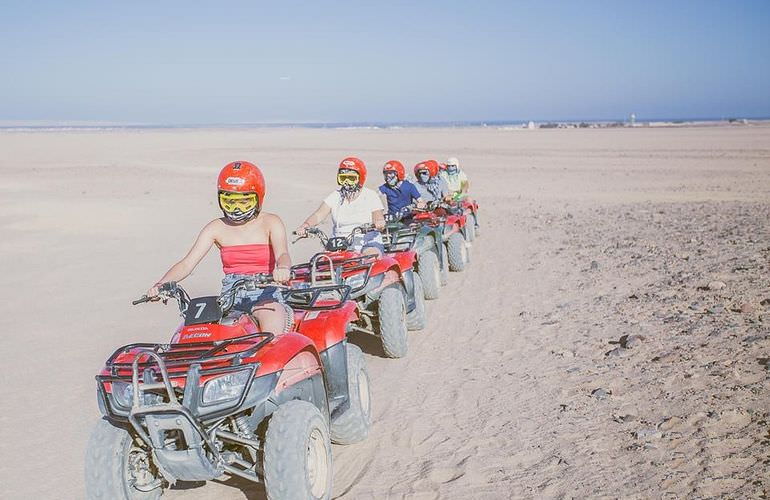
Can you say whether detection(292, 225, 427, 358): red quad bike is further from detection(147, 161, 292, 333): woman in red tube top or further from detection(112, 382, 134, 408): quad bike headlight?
detection(112, 382, 134, 408): quad bike headlight

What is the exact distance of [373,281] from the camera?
6.91 meters

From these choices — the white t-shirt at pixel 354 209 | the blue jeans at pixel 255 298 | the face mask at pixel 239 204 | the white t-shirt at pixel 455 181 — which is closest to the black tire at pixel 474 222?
the white t-shirt at pixel 455 181

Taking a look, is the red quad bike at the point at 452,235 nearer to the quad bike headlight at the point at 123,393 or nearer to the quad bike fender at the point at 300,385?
the quad bike fender at the point at 300,385

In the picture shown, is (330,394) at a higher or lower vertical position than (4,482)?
higher

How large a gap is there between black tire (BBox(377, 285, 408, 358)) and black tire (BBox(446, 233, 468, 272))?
4.63 m

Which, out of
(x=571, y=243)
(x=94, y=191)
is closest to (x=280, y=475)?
(x=571, y=243)

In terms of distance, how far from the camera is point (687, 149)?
145 ft

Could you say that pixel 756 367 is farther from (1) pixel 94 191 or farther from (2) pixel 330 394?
(1) pixel 94 191

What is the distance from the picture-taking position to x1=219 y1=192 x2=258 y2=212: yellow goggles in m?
4.94

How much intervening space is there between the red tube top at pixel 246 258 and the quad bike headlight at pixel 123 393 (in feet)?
4.88

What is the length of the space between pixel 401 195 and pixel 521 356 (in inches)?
180

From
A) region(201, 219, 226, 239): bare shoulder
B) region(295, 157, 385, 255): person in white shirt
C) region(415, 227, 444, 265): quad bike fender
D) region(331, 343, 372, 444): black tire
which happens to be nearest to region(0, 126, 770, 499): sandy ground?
region(331, 343, 372, 444): black tire

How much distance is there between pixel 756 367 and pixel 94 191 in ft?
71.1

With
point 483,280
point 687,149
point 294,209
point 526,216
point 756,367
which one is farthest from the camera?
point 687,149
